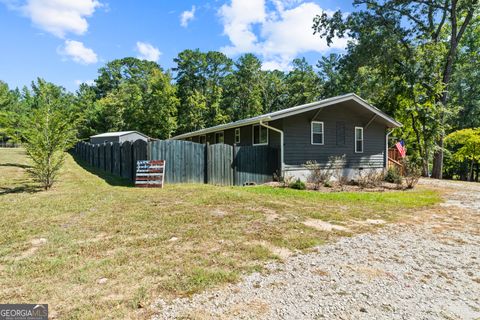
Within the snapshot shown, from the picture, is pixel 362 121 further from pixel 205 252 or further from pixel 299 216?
pixel 205 252

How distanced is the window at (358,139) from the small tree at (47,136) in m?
12.7

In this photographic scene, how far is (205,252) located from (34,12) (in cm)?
1234

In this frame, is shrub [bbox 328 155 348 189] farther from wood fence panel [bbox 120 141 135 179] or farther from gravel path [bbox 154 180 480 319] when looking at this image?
wood fence panel [bbox 120 141 135 179]

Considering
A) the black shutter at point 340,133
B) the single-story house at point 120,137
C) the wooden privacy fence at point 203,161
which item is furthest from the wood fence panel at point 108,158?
the black shutter at point 340,133

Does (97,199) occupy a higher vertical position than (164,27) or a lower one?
lower

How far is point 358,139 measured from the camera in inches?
551

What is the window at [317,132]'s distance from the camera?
12453mm

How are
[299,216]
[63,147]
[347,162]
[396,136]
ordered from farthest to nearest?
[396,136] → [347,162] → [63,147] → [299,216]

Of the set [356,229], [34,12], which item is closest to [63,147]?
[34,12]

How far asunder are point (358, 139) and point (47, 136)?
13.6 metres

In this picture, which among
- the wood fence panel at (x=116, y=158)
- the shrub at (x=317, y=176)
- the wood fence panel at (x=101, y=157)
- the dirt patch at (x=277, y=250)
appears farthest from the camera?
the wood fence panel at (x=101, y=157)

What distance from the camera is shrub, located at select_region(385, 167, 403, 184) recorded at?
11608 millimetres

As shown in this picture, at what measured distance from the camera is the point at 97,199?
7059mm

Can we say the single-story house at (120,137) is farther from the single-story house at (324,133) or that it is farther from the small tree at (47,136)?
the small tree at (47,136)
